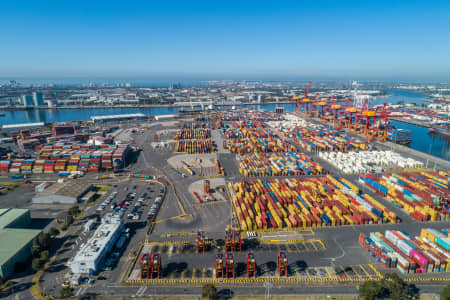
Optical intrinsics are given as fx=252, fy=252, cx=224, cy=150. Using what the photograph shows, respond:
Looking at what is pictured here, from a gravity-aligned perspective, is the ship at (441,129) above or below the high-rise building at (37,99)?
below

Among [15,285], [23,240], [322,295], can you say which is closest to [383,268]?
[322,295]

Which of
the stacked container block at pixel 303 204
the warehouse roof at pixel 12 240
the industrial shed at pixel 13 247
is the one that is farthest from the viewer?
the stacked container block at pixel 303 204

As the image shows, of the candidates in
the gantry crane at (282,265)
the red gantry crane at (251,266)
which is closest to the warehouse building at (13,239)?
the red gantry crane at (251,266)

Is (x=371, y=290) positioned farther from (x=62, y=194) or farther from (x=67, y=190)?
(x=67, y=190)

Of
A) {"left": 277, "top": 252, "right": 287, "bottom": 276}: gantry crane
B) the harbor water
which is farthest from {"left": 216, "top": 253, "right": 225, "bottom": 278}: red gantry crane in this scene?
the harbor water

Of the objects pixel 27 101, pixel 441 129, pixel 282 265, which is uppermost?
pixel 27 101

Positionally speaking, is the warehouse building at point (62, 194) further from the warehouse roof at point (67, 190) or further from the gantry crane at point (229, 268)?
the gantry crane at point (229, 268)

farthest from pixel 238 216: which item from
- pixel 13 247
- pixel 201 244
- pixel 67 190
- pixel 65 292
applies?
pixel 67 190

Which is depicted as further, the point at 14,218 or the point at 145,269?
the point at 14,218
